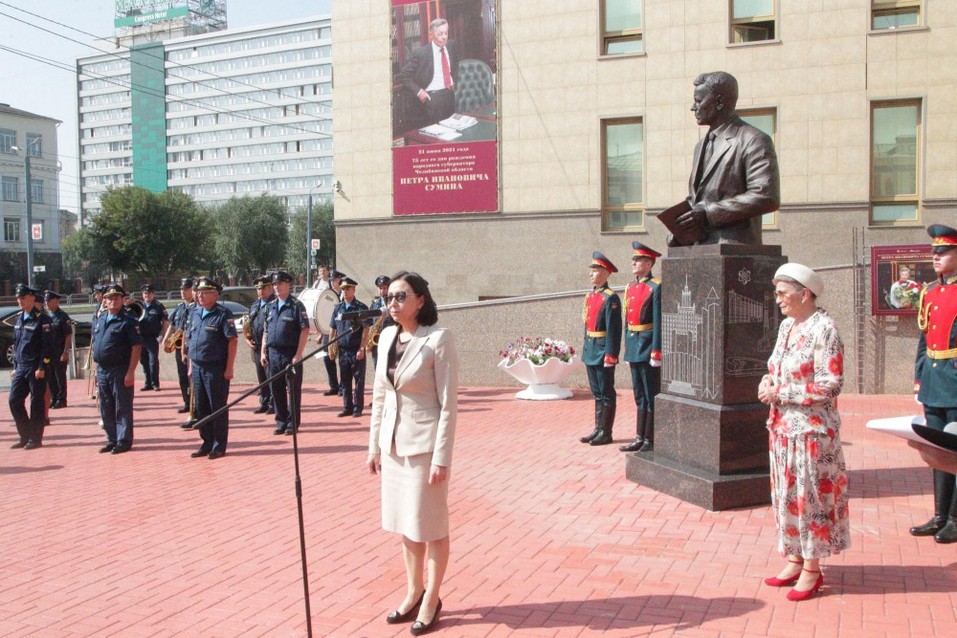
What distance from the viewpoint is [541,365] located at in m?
13.4

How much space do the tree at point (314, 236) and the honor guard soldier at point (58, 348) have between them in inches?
2143

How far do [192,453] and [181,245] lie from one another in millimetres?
59150

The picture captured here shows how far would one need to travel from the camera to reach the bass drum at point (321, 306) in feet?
48.6

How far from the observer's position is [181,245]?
65875mm

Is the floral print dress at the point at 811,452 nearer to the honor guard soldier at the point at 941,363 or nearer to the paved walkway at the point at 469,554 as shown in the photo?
the paved walkway at the point at 469,554

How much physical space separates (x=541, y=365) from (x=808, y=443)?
855 cm

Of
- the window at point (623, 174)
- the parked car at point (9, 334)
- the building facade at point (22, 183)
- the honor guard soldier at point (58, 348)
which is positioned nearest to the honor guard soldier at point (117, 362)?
the honor guard soldier at point (58, 348)

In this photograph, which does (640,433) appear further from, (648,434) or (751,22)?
(751,22)

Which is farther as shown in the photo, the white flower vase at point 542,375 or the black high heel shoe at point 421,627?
the white flower vase at point 542,375

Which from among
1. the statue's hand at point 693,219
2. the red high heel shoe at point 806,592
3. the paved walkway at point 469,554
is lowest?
the paved walkway at point 469,554

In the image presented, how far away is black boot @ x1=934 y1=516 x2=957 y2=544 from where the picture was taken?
587cm

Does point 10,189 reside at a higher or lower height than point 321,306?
higher

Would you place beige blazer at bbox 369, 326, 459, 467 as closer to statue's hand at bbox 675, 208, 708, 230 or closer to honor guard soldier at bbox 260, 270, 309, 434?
statue's hand at bbox 675, 208, 708, 230


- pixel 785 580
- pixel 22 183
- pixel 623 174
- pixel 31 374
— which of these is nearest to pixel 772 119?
pixel 623 174
